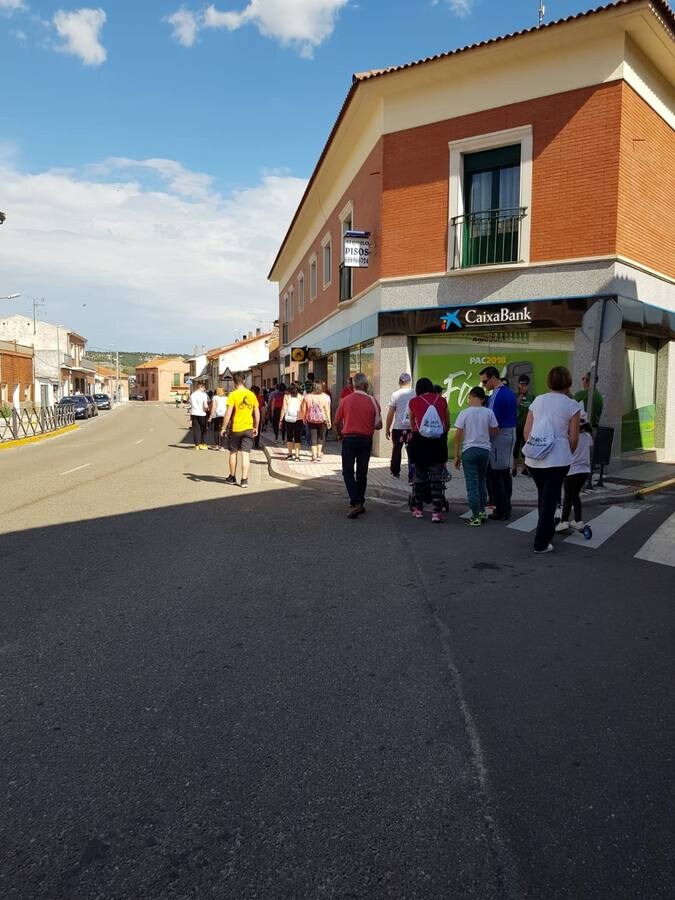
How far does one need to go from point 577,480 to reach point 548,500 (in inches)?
35.6

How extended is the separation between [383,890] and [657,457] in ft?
45.1

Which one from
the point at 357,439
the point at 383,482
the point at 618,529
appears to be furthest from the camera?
the point at 383,482

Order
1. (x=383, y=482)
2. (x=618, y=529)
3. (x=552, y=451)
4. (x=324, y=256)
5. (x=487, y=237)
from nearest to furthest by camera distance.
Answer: (x=552, y=451) < (x=618, y=529) < (x=383, y=482) < (x=487, y=237) < (x=324, y=256)

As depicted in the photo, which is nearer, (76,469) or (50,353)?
(76,469)

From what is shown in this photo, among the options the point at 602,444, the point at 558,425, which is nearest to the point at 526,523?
the point at 558,425

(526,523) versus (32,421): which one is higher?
(32,421)

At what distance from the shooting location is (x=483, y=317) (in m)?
12.5

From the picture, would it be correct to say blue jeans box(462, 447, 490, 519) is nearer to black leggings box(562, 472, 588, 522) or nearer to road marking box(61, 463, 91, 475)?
black leggings box(562, 472, 588, 522)

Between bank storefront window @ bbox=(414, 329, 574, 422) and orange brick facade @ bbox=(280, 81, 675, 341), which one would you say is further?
bank storefront window @ bbox=(414, 329, 574, 422)

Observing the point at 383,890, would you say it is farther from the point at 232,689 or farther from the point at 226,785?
the point at 232,689

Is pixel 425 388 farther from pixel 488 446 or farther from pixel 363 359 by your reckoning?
pixel 363 359

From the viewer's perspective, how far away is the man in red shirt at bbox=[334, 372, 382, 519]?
8047mm

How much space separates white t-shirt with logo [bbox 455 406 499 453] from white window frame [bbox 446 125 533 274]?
585 centimetres

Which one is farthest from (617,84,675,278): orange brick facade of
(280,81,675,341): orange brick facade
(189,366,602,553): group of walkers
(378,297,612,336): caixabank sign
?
(189,366,602,553): group of walkers
